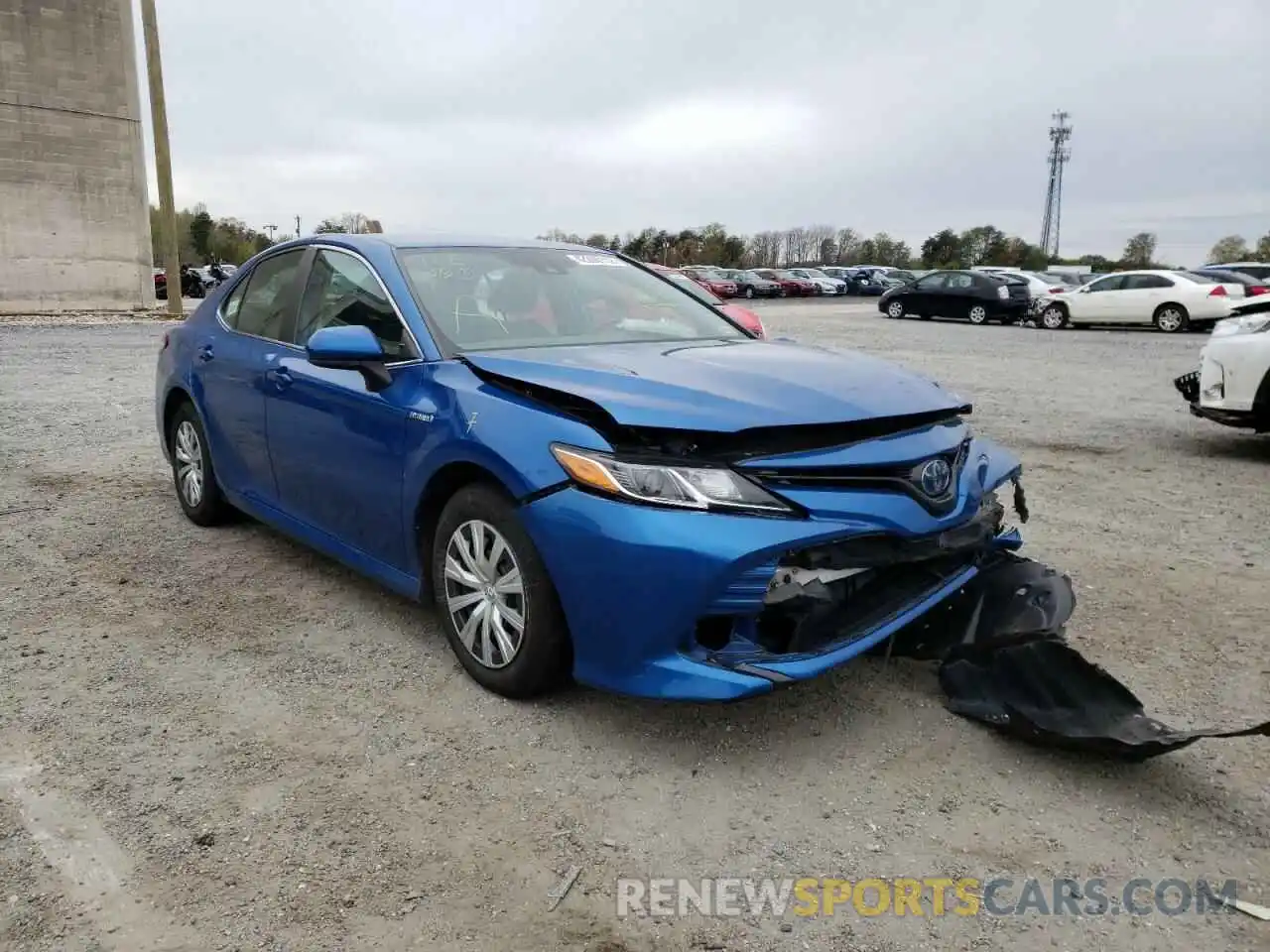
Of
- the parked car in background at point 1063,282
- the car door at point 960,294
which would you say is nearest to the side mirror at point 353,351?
the car door at point 960,294

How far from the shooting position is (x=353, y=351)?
3570 mm

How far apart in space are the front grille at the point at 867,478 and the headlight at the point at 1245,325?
540 centimetres

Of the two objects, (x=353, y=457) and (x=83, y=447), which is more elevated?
(x=353, y=457)

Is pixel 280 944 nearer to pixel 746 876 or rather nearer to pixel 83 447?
pixel 746 876

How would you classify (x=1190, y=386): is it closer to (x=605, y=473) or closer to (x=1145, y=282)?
(x=605, y=473)

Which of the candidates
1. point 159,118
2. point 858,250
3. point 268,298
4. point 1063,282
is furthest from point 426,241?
point 858,250

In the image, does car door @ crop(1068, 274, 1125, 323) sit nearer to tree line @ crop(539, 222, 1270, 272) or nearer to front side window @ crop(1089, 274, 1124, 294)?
front side window @ crop(1089, 274, 1124, 294)

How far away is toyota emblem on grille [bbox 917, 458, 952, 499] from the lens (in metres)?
3.15

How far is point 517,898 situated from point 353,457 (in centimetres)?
197

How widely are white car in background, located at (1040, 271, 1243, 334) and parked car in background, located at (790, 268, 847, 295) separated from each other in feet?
87.7

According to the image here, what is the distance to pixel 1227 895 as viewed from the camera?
94.9 inches

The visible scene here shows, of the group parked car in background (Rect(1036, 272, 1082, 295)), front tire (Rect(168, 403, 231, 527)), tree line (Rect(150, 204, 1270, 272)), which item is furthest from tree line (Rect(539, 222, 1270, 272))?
front tire (Rect(168, 403, 231, 527))

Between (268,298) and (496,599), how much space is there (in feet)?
7.76

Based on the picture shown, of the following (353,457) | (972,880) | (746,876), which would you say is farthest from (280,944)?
(353,457)
